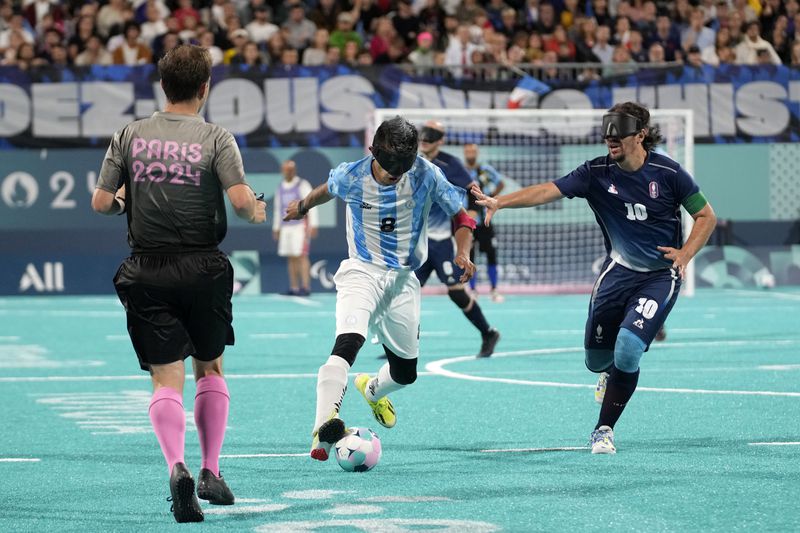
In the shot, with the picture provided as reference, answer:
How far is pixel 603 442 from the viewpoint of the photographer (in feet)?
26.5

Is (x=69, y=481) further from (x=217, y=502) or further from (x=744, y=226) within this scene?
(x=744, y=226)

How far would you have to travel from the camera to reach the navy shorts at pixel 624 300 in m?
8.41

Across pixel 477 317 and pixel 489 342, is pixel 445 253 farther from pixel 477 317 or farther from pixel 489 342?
pixel 489 342

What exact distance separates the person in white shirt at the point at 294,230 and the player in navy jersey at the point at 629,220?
13981mm

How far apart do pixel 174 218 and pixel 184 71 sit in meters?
0.67

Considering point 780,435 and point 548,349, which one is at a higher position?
point 780,435

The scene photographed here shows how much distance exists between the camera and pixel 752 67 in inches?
924

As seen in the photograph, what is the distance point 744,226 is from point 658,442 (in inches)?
639

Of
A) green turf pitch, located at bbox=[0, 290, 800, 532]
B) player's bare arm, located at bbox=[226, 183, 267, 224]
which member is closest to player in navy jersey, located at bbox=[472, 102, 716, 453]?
green turf pitch, located at bbox=[0, 290, 800, 532]

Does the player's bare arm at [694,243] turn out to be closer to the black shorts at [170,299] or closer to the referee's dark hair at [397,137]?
the referee's dark hair at [397,137]

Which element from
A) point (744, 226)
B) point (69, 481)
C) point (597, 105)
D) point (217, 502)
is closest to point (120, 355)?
point (69, 481)

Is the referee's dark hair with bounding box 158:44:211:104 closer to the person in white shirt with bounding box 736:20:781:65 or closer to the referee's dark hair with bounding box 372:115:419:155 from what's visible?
the referee's dark hair with bounding box 372:115:419:155

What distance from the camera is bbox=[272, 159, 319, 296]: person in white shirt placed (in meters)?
22.7

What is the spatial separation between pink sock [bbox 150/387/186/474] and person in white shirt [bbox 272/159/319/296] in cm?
1622
